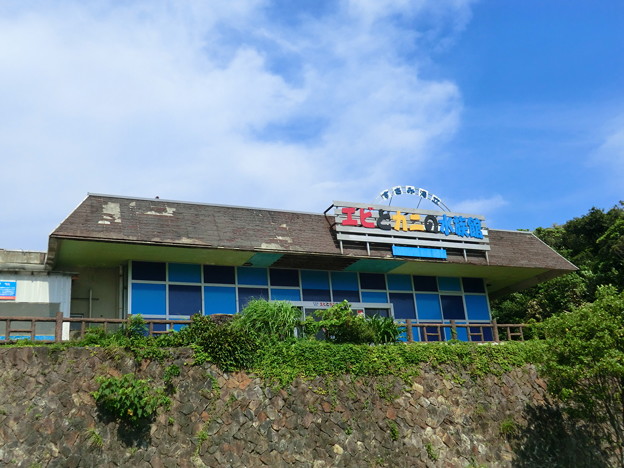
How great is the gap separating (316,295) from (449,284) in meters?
5.59

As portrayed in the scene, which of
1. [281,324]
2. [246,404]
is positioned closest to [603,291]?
[281,324]

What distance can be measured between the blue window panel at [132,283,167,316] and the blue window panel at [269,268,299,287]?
3.66 metres

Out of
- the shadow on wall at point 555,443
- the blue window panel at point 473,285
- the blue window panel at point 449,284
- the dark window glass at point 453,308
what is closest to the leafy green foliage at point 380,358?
the shadow on wall at point 555,443

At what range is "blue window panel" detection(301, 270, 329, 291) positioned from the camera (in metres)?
23.2

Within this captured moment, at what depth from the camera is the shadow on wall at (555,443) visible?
18312mm

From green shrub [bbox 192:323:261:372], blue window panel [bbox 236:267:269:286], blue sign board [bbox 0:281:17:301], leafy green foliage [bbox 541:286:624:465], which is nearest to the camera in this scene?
green shrub [bbox 192:323:261:372]

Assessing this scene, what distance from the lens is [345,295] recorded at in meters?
23.7

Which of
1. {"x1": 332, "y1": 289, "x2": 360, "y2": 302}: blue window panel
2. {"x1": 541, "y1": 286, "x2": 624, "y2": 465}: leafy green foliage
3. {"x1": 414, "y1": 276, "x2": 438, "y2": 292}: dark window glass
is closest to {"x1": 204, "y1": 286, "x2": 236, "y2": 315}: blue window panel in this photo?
{"x1": 332, "y1": 289, "x2": 360, "y2": 302}: blue window panel

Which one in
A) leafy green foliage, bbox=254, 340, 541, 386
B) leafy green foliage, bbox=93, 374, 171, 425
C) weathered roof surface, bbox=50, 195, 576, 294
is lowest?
leafy green foliage, bbox=93, 374, 171, 425

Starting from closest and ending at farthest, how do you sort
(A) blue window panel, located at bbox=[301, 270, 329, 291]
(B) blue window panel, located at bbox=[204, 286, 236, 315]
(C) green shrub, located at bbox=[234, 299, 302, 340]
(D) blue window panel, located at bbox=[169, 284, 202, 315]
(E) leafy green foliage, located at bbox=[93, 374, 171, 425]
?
1. (E) leafy green foliage, located at bbox=[93, 374, 171, 425]
2. (C) green shrub, located at bbox=[234, 299, 302, 340]
3. (D) blue window panel, located at bbox=[169, 284, 202, 315]
4. (B) blue window panel, located at bbox=[204, 286, 236, 315]
5. (A) blue window panel, located at bbox=[301, 270, 329, 291]

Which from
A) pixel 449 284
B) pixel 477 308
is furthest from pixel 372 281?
pixel 477 308

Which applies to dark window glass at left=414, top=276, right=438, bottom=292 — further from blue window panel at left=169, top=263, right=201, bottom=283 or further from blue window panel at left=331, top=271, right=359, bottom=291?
blue window panel at left=169, top=263, right=201, bottom=283

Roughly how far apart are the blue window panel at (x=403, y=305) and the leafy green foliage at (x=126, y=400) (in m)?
11.6

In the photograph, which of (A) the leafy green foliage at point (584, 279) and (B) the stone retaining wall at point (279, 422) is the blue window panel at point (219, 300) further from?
(A) the leafy green foliage at point (584, 279)
